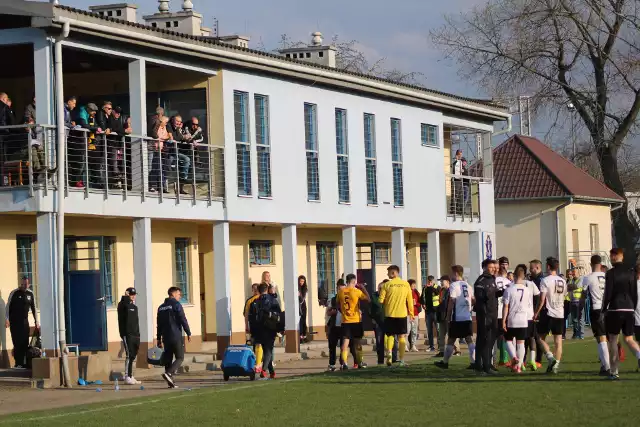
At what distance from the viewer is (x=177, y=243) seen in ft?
102

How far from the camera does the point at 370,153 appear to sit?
35031 millimetres

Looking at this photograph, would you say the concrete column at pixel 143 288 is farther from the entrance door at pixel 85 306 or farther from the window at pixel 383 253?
the window at pixel 383 253

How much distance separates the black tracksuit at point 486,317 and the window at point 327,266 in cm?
1454

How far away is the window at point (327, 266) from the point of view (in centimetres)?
3691

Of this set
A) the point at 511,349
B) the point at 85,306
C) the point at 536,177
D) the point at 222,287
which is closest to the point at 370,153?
the point at 222,287

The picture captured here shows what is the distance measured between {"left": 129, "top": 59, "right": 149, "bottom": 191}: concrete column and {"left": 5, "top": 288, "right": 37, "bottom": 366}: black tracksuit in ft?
10.1

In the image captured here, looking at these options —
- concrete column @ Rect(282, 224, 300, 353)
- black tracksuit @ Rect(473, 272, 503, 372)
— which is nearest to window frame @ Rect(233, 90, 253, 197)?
concrete column @ Rect(282, 224, 300, 353)

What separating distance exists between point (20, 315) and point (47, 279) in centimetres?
181

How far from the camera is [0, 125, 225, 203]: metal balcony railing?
78.5 feet

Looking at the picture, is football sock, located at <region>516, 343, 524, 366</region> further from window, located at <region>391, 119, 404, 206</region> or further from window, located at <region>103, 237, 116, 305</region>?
window, located at <region>391, 119, 404, 206</region>

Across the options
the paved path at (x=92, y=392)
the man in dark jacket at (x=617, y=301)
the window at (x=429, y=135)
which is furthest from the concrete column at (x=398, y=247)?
the man in dark jacket at (x=617, y=301)

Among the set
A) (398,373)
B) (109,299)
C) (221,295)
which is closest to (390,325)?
(398,373)

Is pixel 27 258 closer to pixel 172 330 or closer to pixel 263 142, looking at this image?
pixel 172 330

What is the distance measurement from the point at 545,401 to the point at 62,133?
10.5 meters
